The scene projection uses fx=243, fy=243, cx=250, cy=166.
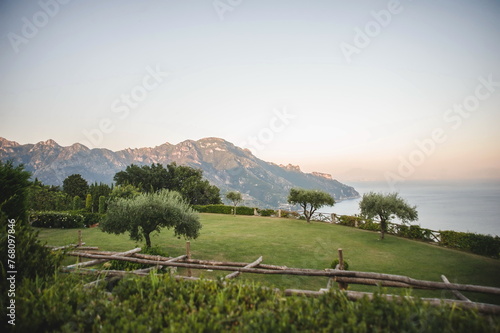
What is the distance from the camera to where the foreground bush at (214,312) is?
10.4ft

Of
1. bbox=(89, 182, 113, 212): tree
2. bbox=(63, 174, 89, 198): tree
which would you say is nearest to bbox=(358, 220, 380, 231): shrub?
bbox=(89, 182, 113, 212): tree

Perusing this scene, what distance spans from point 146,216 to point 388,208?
21.5m

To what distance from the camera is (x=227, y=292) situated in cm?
440

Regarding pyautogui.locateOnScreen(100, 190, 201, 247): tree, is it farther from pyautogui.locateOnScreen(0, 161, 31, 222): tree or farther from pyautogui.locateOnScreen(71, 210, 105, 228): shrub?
pyautogui.locateOnScreen(71, 210, 105, 228): shrub

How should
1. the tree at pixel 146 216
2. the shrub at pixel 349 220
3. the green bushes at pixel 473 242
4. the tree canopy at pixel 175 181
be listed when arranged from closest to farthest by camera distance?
the tree at pixel 146 216 < the green bushes at pixel 473 242 < the shrub at pixel 349 220 < the tree canopy at pixel 175 181

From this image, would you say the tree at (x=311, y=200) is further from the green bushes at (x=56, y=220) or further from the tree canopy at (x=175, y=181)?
the green bushes at (x=56, y=220)

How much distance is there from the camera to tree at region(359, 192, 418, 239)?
23.1m

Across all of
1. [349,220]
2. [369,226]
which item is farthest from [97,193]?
[369,226]

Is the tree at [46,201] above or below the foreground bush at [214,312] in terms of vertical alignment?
below

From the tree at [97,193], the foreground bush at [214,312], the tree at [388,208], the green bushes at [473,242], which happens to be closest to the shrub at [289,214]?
the tree at [388,208]

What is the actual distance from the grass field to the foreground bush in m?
7.41

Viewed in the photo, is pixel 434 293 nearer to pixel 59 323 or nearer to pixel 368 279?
pixel 368 279

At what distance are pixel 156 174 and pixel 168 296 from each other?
58.4 m

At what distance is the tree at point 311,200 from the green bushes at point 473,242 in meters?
13.6
